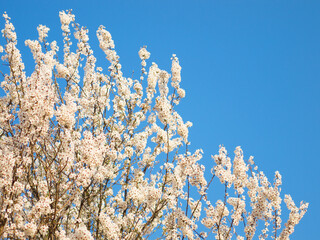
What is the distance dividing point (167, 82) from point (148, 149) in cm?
161

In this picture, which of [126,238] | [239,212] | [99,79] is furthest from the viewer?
[99,79]

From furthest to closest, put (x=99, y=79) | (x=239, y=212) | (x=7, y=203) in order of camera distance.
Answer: (x=99, y=79) → (x=239, y=212) → (x=7, y=203)

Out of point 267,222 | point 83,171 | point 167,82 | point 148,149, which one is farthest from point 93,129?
point 267,222

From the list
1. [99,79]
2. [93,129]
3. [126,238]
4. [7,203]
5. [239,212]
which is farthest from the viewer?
[99,79]

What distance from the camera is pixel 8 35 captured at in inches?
350

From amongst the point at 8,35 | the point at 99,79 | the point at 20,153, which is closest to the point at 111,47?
the point at 99,79

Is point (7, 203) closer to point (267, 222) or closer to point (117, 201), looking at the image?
point (117, 201)

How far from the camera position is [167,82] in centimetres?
897

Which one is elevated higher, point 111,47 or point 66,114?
point 111,47

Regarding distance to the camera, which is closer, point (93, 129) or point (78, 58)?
point (93, 129)

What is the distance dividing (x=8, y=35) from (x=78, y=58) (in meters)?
1.72

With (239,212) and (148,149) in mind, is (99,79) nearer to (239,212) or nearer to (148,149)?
(148,149)

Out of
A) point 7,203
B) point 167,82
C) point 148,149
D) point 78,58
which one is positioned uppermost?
point 78,58

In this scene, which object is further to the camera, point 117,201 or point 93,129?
point 93,129
